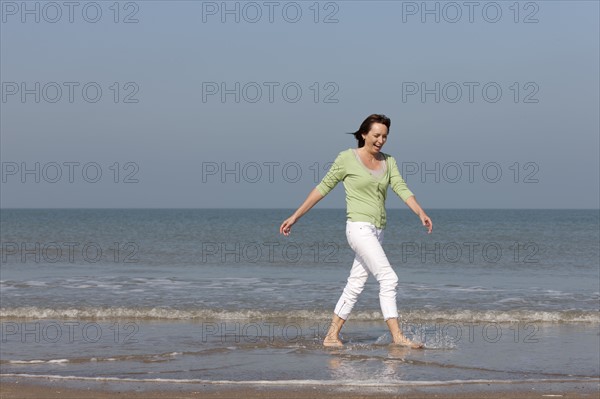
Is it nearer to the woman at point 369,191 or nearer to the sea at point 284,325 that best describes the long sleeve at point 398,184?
the woman at point 369,191

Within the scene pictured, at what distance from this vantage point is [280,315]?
434 inches

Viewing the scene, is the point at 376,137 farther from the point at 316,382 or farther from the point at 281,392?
the point at 281,392

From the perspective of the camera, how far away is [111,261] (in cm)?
2172

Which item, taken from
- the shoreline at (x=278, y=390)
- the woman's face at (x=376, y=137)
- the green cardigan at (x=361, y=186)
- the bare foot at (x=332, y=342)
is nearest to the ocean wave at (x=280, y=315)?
the bare foot at (x=332, y=342)

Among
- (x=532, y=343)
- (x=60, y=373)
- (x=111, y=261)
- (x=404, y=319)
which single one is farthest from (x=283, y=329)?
(x=111, y=261)

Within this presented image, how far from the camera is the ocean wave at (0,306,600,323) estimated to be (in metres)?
10.6

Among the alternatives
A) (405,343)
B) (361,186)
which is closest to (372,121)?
(361,186)

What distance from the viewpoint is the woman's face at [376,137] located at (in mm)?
7191

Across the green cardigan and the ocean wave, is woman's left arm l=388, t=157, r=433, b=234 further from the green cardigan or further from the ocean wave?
the ocean wave

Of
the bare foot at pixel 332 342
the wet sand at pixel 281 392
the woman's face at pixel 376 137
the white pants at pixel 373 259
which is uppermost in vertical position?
the woman's face at pixel 376 137

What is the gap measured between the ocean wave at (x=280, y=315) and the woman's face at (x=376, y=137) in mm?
3606

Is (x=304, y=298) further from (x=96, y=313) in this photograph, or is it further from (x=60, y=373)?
(x=60, y=373)

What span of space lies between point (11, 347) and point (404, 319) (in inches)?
192

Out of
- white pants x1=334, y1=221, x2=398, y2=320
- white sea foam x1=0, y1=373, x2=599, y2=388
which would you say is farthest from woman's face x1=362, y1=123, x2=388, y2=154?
white sea foam x1=0, y1=373, x2=599, y2=388
